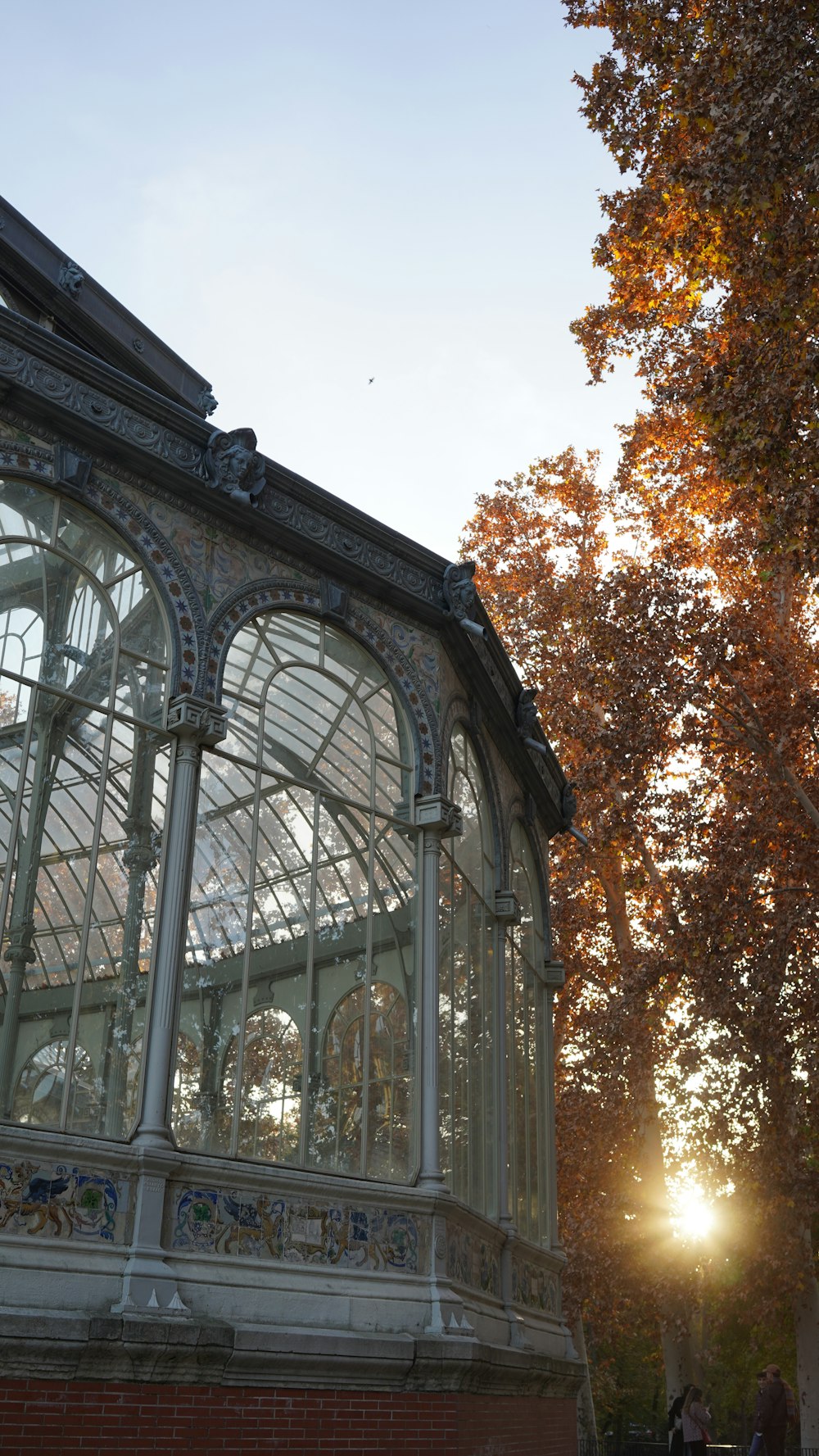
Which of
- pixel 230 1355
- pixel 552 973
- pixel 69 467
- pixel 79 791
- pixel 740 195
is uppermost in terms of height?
pixel 740 195

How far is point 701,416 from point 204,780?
495 cm

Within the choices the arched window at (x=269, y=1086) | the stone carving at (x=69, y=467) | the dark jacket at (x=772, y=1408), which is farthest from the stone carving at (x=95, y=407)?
the dark jacket at (x=772, y=1408)

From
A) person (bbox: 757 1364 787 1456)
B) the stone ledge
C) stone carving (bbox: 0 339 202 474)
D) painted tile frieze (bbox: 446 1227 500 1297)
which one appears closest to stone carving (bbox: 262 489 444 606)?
stone carving (bbox: 0 339 202 474)

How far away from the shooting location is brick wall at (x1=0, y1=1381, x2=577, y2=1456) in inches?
275

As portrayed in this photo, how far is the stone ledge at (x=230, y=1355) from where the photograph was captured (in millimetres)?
7035

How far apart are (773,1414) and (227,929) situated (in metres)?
10.7

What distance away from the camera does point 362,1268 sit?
29.8 feet

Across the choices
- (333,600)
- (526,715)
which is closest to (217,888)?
(333,600)

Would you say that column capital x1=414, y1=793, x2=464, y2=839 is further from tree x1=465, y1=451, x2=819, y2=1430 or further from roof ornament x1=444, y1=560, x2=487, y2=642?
tree x1=465, y1=451, x2=819, y2=1430

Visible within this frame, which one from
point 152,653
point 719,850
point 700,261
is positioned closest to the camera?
point 152,653

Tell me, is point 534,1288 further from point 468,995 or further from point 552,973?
point 552,973

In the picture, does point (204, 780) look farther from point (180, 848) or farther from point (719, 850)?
point (719, 850)

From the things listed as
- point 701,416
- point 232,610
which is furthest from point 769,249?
point 232,610

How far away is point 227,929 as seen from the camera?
9.43 metres
